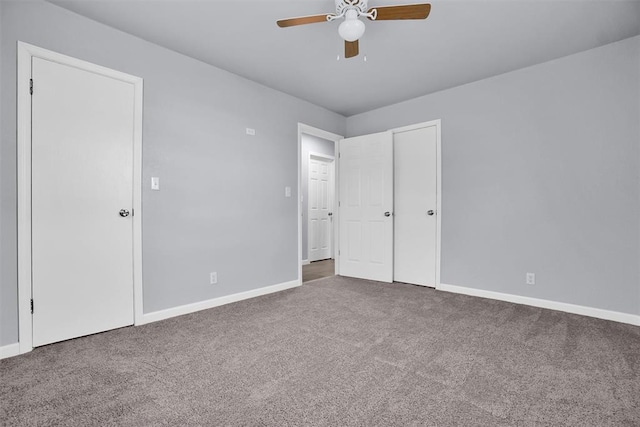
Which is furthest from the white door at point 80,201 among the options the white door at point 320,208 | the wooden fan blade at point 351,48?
the white door at point 320,208

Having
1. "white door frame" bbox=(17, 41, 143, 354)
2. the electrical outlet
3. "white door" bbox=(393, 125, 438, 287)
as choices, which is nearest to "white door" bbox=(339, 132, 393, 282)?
"white door" bbox=(393, 125, 438, 287)

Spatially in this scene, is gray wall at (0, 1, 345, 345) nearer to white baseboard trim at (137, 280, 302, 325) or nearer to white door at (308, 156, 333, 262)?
white baseboard trim at (137, 280, 302, 325)

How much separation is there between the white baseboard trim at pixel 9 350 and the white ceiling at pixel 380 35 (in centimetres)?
242

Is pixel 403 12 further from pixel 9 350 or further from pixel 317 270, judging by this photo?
pixel 317 270

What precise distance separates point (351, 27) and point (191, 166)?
6.34 ft

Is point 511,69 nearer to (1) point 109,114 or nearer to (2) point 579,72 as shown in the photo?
(2) point 579,72

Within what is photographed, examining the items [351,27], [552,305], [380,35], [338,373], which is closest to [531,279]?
[552,305]

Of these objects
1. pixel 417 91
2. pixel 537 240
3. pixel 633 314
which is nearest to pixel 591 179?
pixel 537 240

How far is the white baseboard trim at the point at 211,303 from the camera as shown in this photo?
2.70 meters

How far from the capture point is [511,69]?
10.5 feet

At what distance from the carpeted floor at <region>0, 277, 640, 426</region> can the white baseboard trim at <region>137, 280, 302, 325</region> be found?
10 centimetres

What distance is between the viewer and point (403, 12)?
6.23 ft

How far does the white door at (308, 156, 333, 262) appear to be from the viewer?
19.8 ft

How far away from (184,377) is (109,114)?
2.12 metres
